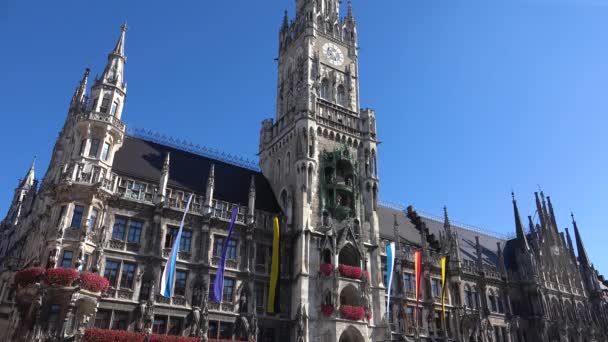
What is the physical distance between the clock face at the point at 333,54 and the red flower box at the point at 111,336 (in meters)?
36.7

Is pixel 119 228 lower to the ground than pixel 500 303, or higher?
higher

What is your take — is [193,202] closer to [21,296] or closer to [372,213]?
[21,296]

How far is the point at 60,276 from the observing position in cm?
3203

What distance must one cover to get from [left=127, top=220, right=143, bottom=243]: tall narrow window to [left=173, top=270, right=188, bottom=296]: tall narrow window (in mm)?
4075

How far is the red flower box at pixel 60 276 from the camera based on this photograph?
31828 mm

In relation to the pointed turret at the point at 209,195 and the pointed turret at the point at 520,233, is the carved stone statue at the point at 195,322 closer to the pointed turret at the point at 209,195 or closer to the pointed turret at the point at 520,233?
the pointed turret at the point at 209,195

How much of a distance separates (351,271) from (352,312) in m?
3.61

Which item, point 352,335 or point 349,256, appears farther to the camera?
point 349,256

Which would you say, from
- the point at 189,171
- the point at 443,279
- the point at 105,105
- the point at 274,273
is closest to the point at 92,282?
the point at 274,273

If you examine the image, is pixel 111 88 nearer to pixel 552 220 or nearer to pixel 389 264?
pixel 389 264

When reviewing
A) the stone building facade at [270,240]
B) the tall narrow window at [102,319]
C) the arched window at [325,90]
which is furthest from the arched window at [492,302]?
the tall narrow window at [102,319]

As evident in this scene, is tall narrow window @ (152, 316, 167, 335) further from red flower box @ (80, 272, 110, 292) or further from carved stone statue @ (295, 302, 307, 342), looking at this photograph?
carved stone statue @ (295, 302, 307, 342)

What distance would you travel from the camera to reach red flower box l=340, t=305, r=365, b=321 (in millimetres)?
41688

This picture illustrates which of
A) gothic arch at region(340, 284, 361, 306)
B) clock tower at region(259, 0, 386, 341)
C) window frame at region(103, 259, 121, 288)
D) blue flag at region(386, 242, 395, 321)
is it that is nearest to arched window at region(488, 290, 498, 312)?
blue flag at region(386, 242, 395, 321)
